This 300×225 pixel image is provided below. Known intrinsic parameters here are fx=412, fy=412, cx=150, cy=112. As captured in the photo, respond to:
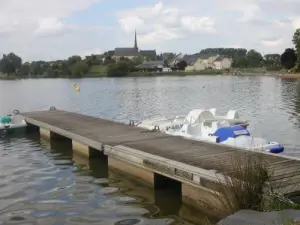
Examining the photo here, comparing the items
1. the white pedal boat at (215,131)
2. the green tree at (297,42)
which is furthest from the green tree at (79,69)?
the white pedal boat at (215,131)

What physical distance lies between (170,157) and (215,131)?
526 cm

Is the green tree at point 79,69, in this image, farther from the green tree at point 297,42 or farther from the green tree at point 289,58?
the green tree at point 297,42

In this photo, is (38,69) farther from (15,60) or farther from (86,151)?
(86,151)

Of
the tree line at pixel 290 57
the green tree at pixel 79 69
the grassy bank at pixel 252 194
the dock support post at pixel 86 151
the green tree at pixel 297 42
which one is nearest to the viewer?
the grassy bank at pixel 252 194

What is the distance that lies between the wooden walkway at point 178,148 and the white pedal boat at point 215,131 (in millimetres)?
1038

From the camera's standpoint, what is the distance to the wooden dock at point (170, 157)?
8.60 m

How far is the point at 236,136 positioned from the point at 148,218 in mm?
6701

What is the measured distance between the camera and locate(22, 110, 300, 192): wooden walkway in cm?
878

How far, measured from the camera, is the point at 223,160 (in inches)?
390

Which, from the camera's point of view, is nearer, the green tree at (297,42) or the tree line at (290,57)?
the green tree at (297,42)

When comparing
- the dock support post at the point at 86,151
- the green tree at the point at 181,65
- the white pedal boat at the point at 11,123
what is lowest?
the dock support post at the point at 86,151

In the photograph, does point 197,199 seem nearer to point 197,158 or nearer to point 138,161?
point 197,158

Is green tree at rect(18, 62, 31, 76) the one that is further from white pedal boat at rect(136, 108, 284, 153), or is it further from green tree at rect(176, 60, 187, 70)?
white pedal boat at rect(136, 108, 284, 153)

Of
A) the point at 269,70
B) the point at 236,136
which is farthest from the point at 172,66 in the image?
the point at 236,136
